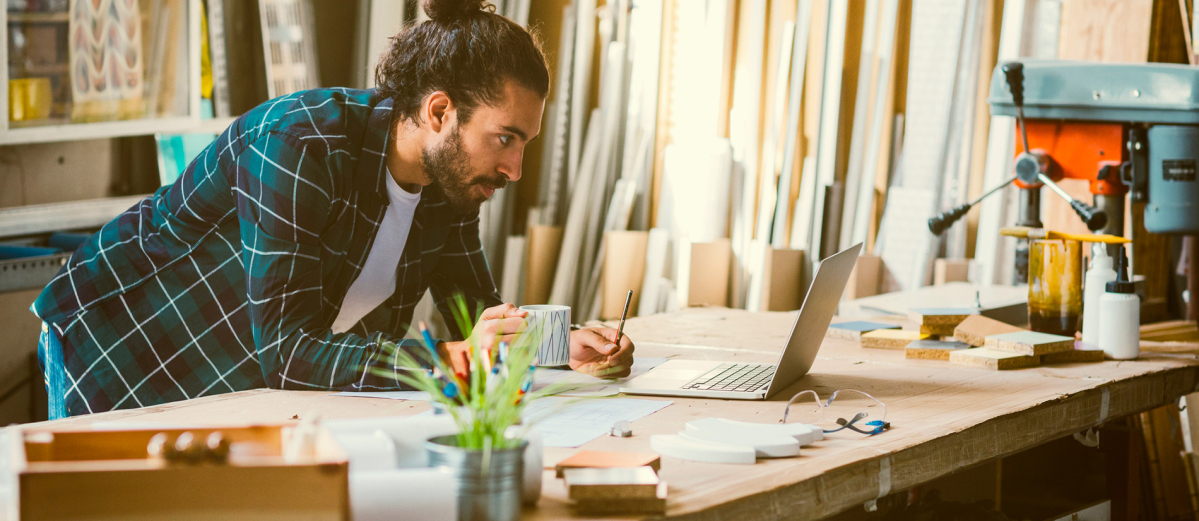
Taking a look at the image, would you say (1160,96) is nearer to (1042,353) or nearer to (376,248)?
(1042,353)

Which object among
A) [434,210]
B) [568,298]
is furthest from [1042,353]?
[568,298]

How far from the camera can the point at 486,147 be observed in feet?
5.53

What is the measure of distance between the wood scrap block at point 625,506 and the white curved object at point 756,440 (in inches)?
8.7

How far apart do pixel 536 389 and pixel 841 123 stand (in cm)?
259

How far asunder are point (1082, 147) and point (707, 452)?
155cm

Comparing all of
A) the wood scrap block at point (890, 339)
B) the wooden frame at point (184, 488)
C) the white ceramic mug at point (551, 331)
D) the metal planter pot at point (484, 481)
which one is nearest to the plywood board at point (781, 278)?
the wood scrap block at point (890, 339)

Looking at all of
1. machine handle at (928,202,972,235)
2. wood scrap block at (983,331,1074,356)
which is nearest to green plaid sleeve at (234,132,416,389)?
wood scrap block at (983,331,1074,356)

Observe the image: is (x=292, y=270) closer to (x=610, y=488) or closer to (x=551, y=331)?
(x=551, y=331)

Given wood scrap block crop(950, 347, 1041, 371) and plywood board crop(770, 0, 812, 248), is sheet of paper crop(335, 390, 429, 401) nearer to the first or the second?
wood scrap block crop(950, 347, 1041, 371)

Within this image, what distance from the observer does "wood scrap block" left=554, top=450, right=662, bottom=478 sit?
1008 millimetres

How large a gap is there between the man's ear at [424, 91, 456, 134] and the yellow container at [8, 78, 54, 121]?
1608 millimetres

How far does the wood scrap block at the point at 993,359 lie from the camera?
5.73ft

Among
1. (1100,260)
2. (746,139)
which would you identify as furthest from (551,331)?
(746,139)

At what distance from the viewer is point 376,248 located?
1.78 meters
